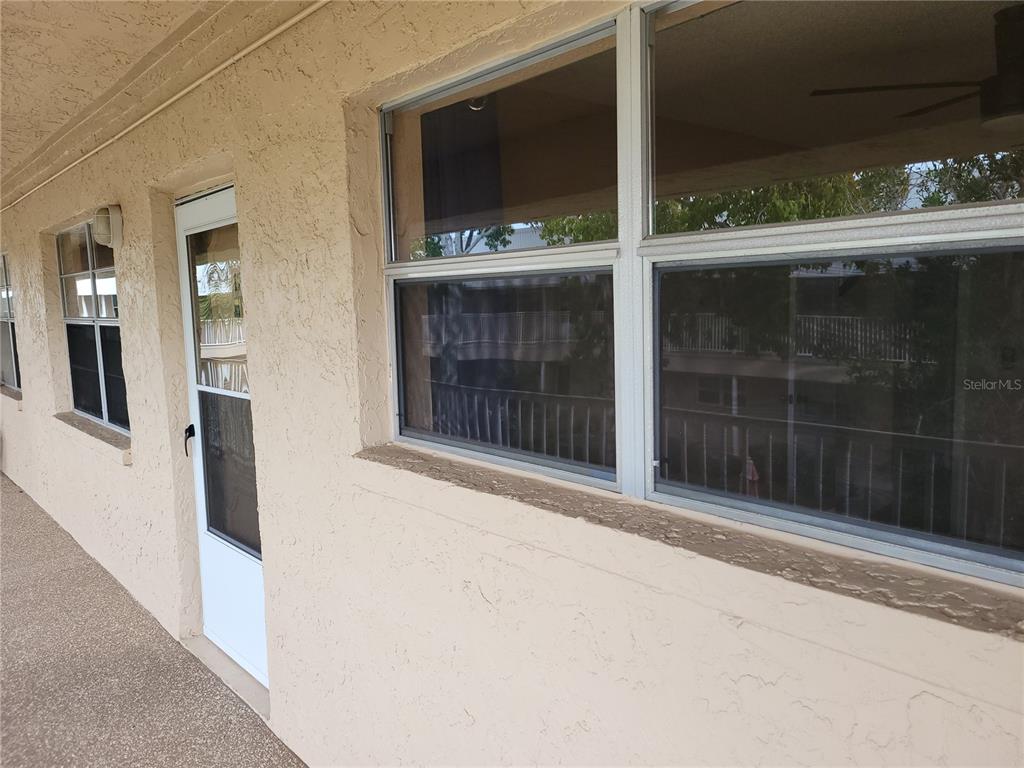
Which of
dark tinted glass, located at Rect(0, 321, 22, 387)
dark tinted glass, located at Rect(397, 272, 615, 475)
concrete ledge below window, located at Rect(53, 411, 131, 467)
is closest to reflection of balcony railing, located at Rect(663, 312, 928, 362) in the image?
dark tinted glass, located at Rect(397, 272, 615, 475)

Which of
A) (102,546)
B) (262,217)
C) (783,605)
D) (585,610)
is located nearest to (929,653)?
(783,605)

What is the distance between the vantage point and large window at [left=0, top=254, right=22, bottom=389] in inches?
272

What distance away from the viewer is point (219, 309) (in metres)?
3.25

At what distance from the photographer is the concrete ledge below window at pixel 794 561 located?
100 cm

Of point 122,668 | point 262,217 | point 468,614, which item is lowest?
point 122,668

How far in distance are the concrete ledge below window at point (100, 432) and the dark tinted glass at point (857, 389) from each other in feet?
12.2

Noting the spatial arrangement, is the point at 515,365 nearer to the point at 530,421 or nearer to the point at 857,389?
the point at 530,421

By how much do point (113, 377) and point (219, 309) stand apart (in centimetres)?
186

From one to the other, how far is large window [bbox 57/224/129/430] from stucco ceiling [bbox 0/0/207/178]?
103 cm

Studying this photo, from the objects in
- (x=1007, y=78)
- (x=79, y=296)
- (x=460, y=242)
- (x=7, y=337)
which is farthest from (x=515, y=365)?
(x=7, y=337)

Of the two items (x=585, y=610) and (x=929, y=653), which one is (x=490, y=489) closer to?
(x=585, y=610)

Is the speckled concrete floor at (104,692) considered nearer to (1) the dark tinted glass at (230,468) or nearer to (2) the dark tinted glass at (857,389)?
(1) the dark tinted glass at (230,468)

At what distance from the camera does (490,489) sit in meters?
1.73

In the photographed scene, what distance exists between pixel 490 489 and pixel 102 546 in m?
4.16
